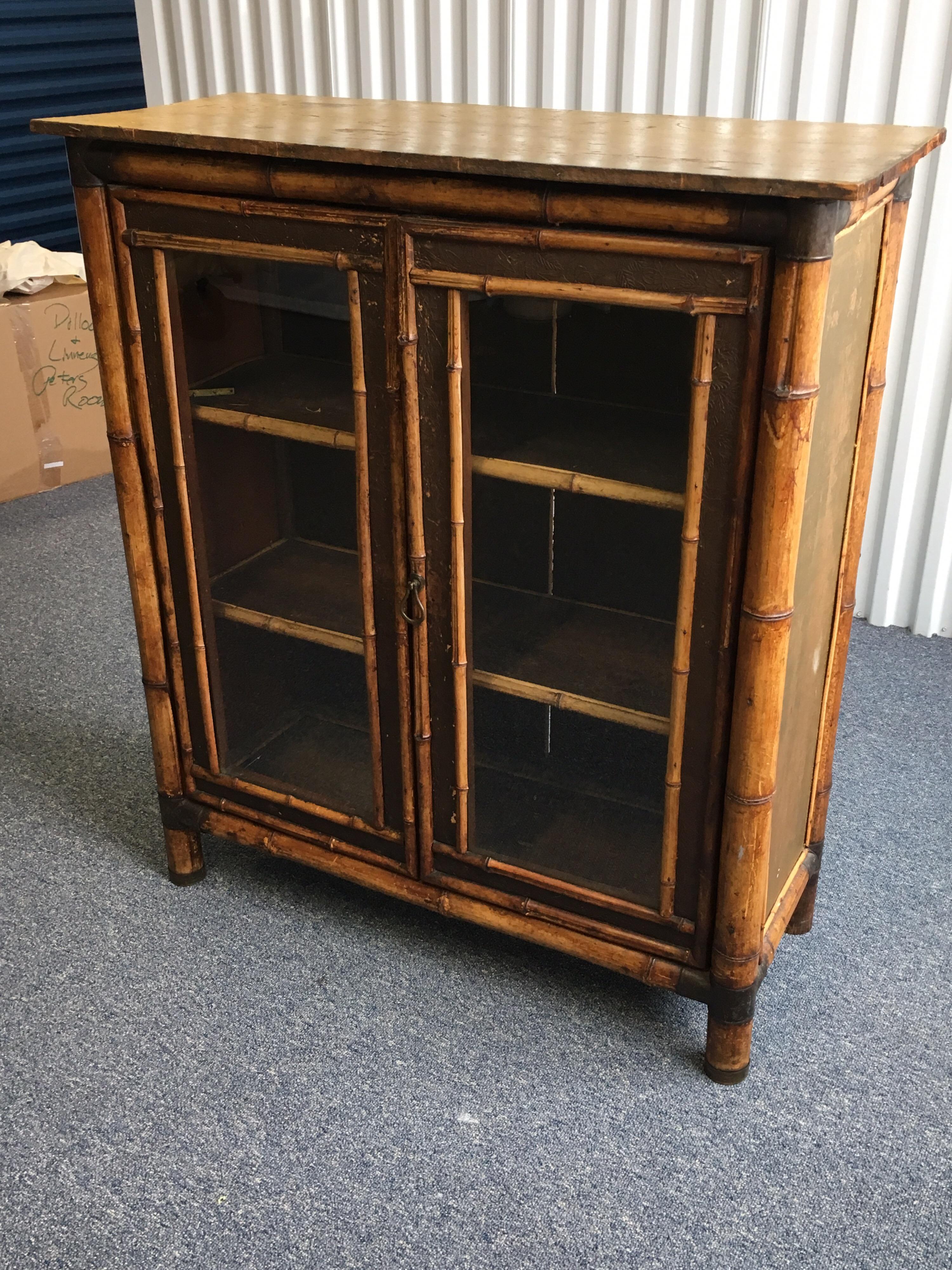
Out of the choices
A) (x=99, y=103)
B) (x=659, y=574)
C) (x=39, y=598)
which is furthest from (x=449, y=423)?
(x=99, y=103)

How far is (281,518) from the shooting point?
1.73 meters

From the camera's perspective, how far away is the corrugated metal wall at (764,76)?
229cm

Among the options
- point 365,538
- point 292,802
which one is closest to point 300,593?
point 365,538

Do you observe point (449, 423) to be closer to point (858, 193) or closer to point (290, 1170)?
point (858, 193)

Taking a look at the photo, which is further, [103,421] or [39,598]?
[103,421]

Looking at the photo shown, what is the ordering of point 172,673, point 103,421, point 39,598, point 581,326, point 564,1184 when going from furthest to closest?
point 103,421 → point 39,598 → point 172,673 → point 564,1184 → point 581,326

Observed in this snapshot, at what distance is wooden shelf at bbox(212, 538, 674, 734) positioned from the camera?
1507 millimetres

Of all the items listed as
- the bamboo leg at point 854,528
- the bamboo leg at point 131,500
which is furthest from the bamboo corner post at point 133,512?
the bamboo leg at point 854,528

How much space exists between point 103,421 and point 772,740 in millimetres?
2592

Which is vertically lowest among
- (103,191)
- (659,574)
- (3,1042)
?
(3,1042)

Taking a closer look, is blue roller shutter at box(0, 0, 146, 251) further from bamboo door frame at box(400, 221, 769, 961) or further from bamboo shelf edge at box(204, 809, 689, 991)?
bamboo door frame at box(400, 221, 769, 961)

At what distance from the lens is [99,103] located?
4.43m

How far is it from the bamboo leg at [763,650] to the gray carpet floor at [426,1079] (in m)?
0.14

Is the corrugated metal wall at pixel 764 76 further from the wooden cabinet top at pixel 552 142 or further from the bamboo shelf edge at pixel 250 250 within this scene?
the bamboo shelf edge at pixel 250 250
